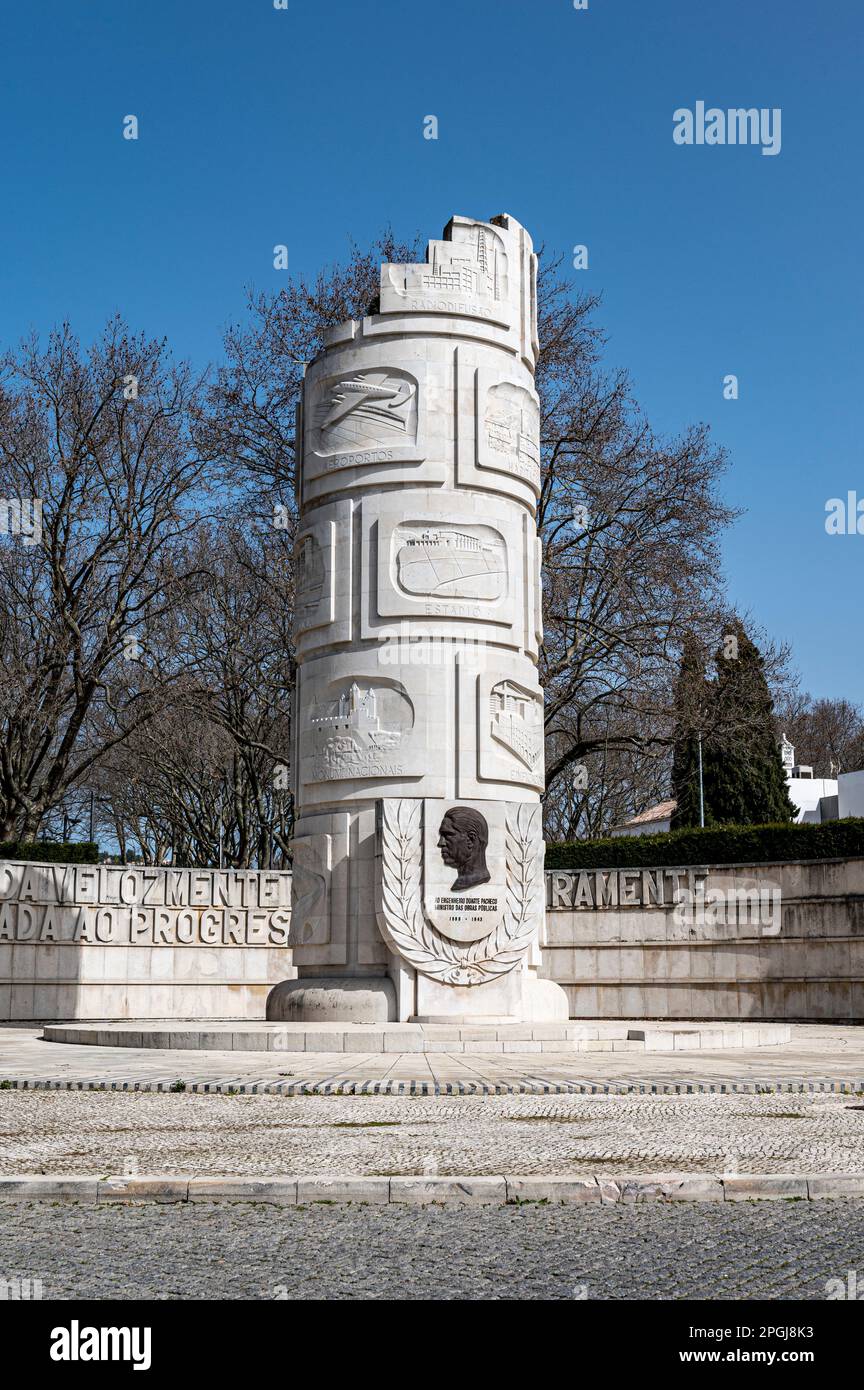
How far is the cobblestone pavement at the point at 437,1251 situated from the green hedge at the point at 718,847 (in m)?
20.2

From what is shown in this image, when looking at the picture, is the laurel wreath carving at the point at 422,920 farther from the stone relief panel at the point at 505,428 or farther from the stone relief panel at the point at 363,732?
the stone relief panel at the point at 505,428

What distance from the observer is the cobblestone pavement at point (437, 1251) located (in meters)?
4.89

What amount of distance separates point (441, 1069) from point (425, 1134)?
14.9 ft

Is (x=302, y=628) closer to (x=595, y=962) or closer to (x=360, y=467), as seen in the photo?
(x=360, y=467)

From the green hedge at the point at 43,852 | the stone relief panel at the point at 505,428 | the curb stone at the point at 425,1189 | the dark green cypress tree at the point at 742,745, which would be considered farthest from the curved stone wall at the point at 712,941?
the curb stone at the point at 425,1189

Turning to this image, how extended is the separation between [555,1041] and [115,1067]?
17.8 feet

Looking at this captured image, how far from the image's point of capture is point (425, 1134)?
8.66m

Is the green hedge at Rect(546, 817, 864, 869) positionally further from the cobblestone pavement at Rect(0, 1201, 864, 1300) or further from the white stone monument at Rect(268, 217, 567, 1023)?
the cobblestone pavement at Rect(0, 1201, 864, 1300)

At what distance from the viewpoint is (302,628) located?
20.2 meters

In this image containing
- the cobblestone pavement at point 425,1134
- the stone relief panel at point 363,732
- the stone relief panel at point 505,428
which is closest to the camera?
the cobblestone pavement at point 425,1134

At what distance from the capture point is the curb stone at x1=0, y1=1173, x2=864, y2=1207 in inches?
258
